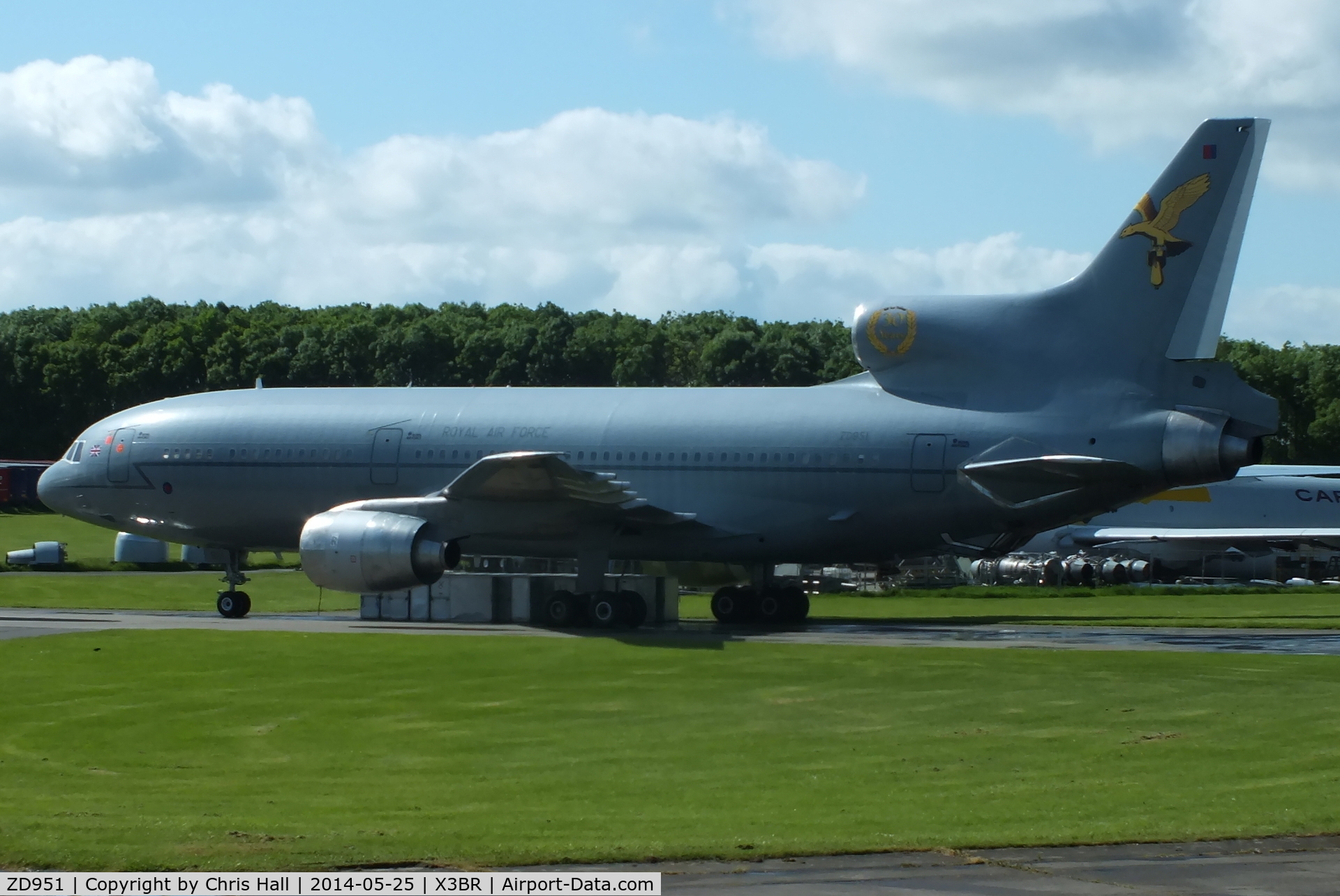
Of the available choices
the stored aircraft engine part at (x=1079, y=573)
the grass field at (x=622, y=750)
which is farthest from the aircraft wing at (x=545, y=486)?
the stored aircraft engine part at (x=1079, y=573)

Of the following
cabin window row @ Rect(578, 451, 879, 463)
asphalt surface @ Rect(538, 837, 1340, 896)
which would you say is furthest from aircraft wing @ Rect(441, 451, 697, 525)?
asphalt surface @ Rect(538, 837, 1340, 896)

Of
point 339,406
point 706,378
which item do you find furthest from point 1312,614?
point 706,378

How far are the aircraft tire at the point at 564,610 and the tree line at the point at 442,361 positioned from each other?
218ft

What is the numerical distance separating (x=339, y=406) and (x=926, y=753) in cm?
2135

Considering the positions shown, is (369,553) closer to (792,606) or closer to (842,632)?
(842,632)

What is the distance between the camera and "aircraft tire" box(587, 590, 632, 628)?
3014 centimetres

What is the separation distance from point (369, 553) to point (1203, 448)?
1512 centimetres

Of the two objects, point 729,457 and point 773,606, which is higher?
point 729,457

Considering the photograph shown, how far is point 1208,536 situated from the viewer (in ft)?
183

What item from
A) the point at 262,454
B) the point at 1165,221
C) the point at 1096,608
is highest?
the point at 1165,221

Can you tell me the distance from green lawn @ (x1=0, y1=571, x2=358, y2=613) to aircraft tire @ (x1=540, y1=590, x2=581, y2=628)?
10.7 m

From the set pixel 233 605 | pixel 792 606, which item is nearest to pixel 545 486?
pixel 792 606

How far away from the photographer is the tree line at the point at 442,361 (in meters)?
105

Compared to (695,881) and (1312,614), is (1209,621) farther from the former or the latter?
(695,881)
